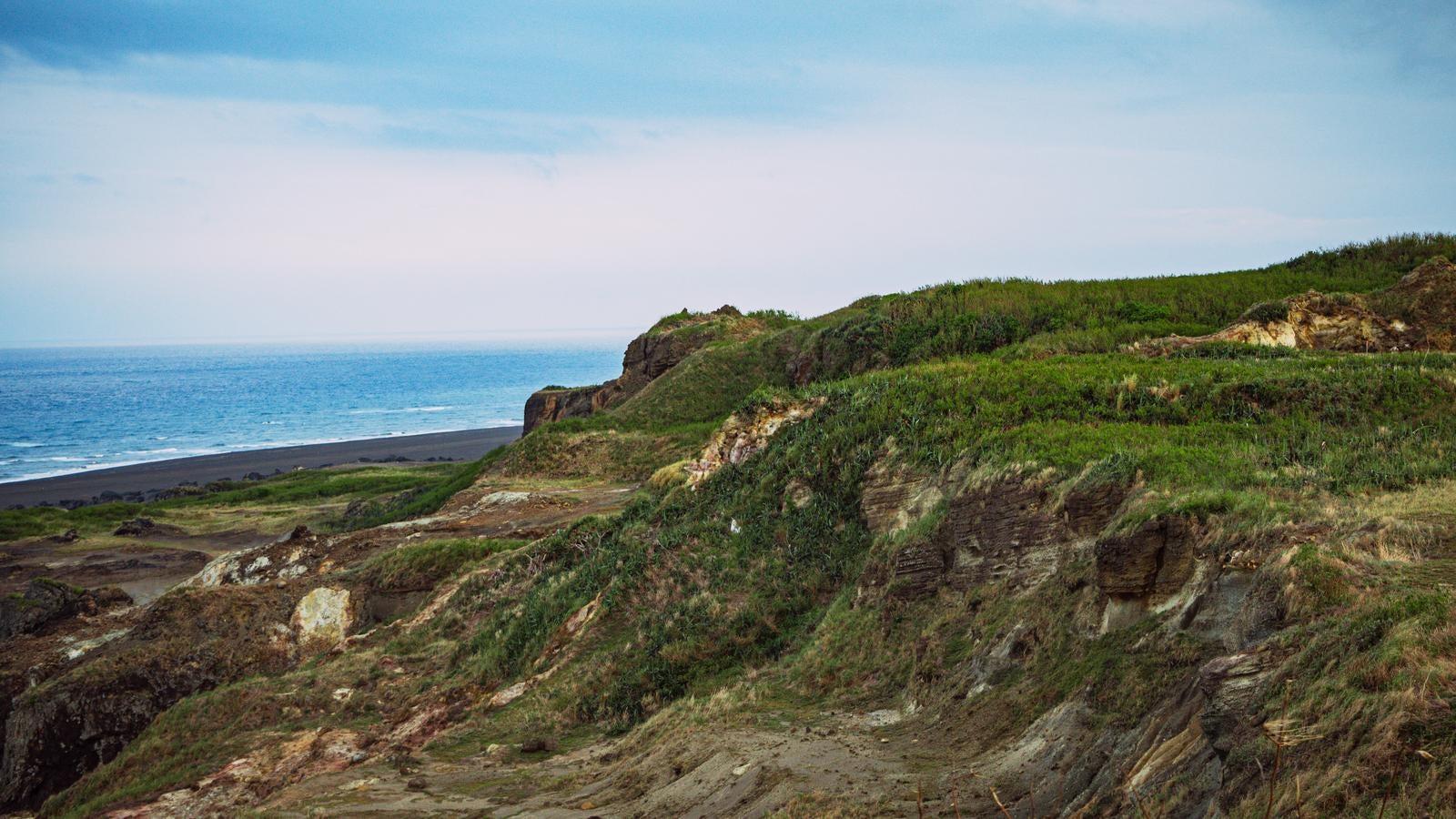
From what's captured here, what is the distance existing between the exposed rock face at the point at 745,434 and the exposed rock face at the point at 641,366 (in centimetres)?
2387

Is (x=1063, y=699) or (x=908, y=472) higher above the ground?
(x=908, y=472)

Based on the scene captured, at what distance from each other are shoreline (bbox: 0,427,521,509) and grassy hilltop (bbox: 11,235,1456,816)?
47.0 m

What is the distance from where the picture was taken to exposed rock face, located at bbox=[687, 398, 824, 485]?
2030cm

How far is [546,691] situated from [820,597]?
446 cm

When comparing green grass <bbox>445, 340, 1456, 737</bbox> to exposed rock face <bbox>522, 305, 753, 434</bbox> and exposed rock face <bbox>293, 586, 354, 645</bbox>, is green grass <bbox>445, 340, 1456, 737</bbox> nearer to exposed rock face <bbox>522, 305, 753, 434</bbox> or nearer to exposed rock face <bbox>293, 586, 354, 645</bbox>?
exposed rock face <bbox>293, 586, 354, 645</bbox>

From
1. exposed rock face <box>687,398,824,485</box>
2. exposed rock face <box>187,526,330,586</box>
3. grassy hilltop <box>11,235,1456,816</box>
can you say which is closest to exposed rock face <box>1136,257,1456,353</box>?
grassy hilltop <box>11,235,1456,816</box>

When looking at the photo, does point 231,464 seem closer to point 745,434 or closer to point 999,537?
point 745,434

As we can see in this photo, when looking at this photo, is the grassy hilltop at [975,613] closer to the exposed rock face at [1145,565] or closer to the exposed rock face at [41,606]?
the exposed rock face at [1145,565]

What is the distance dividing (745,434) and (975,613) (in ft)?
31.6

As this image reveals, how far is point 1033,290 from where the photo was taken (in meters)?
28.0

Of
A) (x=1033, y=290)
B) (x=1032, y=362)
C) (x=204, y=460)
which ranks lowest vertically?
(x=204, y=460)

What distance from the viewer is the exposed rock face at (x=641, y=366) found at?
46.2 metres

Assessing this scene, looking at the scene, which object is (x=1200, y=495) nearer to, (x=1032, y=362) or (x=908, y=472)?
(x=908, y=472)

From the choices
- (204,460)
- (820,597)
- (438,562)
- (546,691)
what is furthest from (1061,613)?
(204,460)
